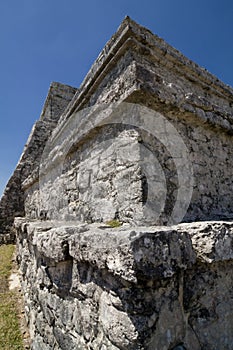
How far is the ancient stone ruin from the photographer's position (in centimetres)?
112

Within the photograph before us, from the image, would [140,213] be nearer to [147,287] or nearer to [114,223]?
[114,223]

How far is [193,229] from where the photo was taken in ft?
4.67

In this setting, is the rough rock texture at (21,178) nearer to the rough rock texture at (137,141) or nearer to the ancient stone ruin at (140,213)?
the rough rock texture at (137,141)

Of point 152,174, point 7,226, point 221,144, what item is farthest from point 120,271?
point 7,226

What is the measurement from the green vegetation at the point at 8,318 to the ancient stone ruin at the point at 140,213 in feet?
0.81

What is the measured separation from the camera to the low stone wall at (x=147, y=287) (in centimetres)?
107

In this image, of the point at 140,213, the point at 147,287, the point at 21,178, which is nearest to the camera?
the point at 147,287

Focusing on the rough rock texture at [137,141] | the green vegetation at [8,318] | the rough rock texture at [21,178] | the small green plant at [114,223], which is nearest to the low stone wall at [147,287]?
the small green plant at [114,223]

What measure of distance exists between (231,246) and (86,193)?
1.75 metres

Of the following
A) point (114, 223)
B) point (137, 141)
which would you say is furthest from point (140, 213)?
point (137, 141)

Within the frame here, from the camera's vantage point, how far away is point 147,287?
1.09 metres

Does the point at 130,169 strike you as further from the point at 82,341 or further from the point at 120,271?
the point at 82,341

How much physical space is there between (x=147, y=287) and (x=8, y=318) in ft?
11.2

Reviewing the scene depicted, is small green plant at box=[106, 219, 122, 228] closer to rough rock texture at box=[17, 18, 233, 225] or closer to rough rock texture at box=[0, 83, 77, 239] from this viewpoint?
rough rock texture at box=[17, 18, 233, 225]
